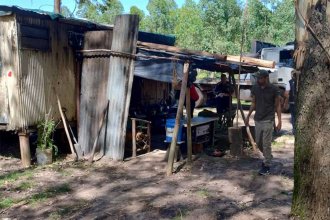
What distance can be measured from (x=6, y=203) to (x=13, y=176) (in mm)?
1485

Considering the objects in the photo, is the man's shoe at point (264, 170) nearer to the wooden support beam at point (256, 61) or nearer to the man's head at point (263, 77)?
the man's head at point (263, 77)

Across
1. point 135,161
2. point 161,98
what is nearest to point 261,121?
point 135,161

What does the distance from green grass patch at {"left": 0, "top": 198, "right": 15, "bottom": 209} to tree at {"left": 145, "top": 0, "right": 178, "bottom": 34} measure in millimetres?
56272

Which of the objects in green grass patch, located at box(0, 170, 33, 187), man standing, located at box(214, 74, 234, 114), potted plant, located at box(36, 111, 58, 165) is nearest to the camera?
green grass patch, located at box(0, 170, 33, 187)

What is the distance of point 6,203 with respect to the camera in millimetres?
5723

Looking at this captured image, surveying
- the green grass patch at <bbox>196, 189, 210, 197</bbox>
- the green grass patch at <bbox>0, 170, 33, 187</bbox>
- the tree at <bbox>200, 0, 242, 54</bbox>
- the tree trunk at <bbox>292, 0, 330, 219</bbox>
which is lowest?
the green grass patch at <bbox>0, 170, 33, 187</bbox>

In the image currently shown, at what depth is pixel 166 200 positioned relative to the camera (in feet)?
18.6

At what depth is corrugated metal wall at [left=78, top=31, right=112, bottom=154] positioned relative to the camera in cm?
825

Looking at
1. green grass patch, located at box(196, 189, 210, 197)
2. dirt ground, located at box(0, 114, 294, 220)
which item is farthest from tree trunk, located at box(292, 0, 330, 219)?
green grass patch, located at box(196, 189, 210, 197)

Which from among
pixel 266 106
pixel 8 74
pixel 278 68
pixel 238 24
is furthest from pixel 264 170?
pixel 238 24

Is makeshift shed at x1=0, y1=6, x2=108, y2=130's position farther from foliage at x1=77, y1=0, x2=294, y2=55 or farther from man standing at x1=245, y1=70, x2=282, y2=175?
foliage at x1=77, y1=0, x2=294, y2=55

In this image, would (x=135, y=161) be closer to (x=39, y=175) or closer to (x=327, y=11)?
(x=39, y=175)

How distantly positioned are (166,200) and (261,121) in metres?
2.36

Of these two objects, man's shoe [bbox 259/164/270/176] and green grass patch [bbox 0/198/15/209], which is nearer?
green grass patch [bbox 0/198/15/209]
